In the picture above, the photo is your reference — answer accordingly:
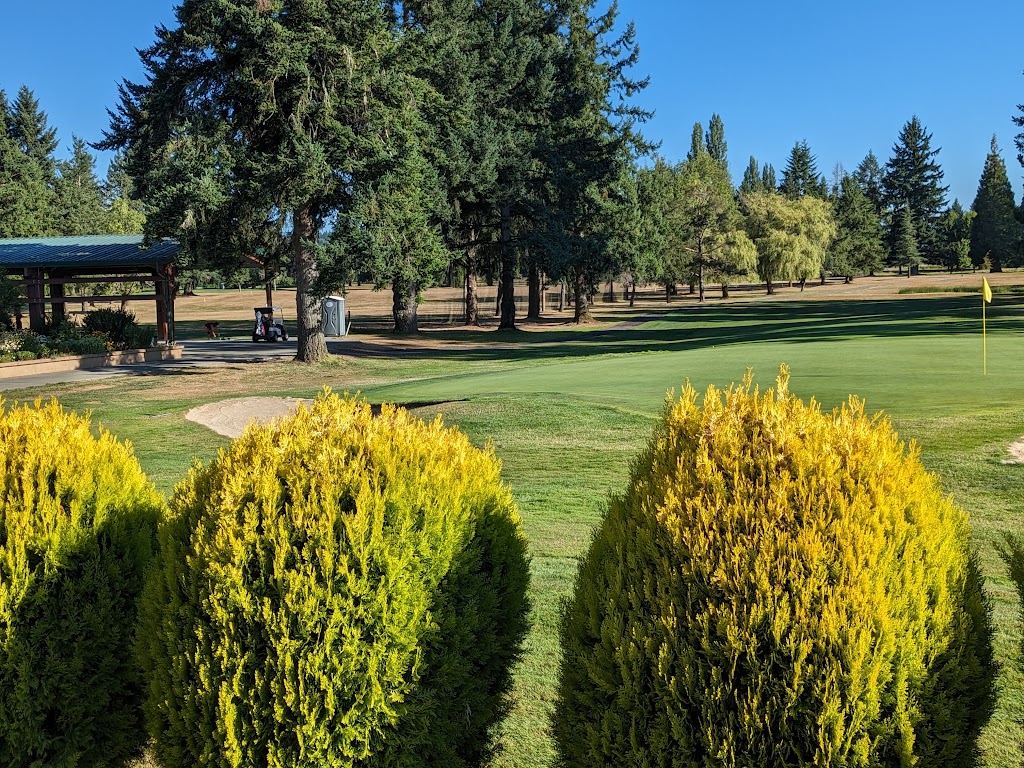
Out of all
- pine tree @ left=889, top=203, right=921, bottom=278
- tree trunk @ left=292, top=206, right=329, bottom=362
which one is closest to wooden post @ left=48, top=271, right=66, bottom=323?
tree trunk @ left=292, top=206, right=329, bottom=362

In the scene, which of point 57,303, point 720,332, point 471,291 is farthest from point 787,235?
point 57,303

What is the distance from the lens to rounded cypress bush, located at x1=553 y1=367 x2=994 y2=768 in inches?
107

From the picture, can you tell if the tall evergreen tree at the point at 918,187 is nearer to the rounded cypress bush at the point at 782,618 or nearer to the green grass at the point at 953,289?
the green grass at the point at 953,289

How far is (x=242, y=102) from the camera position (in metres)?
29.8

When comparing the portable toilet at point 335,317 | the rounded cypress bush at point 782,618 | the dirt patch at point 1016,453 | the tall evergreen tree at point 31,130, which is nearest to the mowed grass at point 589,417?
the dirt patch at point 1016,453

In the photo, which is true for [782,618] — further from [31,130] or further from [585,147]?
[31,130]

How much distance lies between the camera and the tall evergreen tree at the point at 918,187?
122875mm

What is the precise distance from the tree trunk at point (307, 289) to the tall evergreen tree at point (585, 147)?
1750 centimetres

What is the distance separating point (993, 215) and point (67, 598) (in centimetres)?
13082

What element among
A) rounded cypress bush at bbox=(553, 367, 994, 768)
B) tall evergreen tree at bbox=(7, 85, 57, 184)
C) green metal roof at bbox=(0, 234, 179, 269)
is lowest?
rounded cypress bush at bbox=(553, 367, 994, 768)

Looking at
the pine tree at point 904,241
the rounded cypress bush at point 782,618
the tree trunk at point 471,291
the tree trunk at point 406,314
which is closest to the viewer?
the rounded cypress bush at point 782,618

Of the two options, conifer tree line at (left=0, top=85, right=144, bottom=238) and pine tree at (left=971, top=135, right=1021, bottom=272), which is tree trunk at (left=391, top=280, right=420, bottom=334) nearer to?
conifer tree line at (left=0, top=85, right=144, bottom=238)

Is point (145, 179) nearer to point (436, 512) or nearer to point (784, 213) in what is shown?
point (436, 512)

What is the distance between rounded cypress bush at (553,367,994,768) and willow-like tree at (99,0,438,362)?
25828 mm
